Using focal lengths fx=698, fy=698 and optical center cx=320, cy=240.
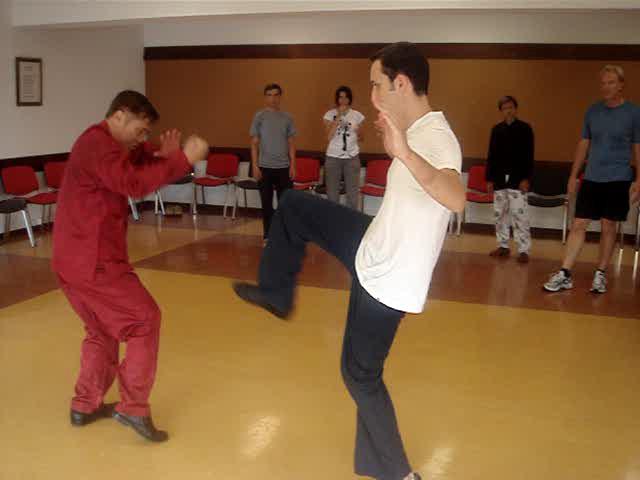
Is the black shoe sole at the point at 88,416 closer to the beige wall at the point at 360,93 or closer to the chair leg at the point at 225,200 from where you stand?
the chair leg at the point at 225,200

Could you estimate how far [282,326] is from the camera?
458 centimetres

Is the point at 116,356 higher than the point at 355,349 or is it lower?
lower

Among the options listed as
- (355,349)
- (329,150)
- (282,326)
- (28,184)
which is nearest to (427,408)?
(355,349)

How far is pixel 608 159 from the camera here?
5.25 metres

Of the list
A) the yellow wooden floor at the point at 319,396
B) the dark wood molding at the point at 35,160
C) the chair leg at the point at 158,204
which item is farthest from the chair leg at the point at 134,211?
the yellow wooden floor at the point at 319,396

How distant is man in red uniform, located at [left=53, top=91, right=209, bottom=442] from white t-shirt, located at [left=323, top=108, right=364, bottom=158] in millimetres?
4601

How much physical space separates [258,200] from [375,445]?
7132 mm

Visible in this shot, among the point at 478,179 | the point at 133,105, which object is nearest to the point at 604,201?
the point at 478,179

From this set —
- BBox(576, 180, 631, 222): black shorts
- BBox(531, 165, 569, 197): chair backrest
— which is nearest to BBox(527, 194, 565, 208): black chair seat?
BBox(531, 165, 569, 197): chair backrest

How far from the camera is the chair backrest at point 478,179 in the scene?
26.8 ft

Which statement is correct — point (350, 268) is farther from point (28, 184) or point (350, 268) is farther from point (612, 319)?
point (28, 184)

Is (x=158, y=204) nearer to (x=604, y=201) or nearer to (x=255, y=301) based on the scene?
(x=604, y=201)

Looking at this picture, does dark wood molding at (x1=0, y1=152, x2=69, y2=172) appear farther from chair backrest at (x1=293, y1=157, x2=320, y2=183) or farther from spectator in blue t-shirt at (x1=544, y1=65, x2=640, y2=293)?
spectator in blue t-shirt at (x1=544, y1=65, x2=640, y2=293)

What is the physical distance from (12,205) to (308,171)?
3447 mm
